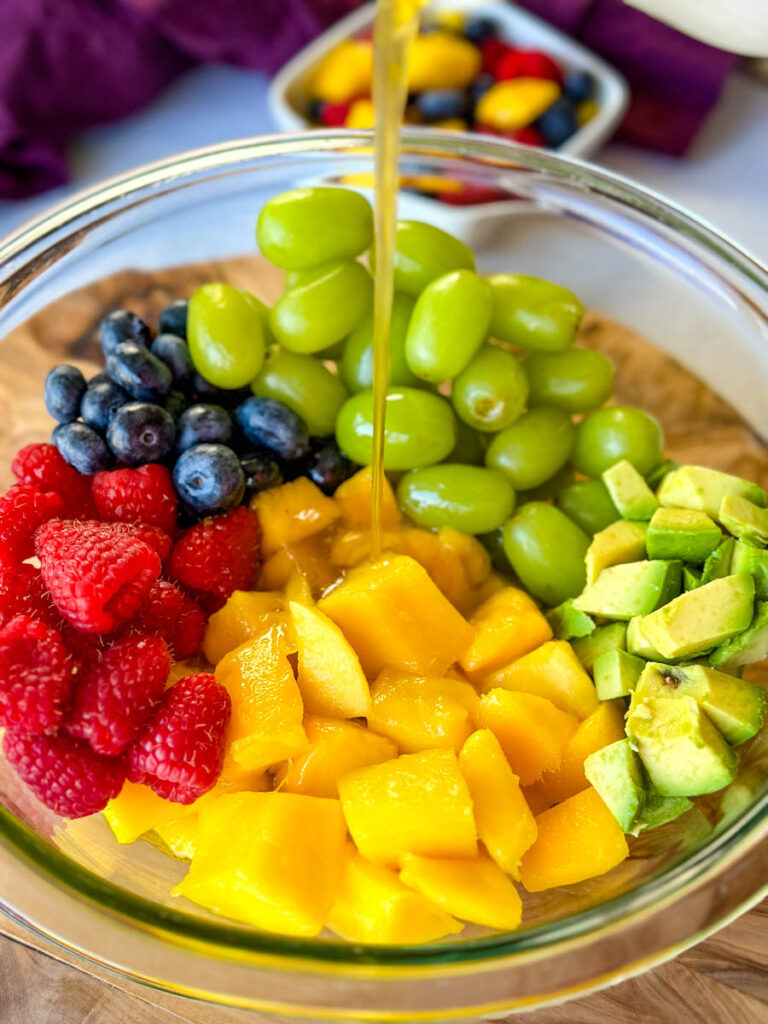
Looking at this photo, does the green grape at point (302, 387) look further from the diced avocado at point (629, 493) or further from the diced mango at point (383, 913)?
the diced mango at point (383, 913)

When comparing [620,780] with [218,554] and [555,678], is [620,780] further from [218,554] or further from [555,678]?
[218,554]

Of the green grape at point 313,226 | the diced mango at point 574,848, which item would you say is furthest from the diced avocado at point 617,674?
the green grape at point 313,226

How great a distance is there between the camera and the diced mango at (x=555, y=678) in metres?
0.93

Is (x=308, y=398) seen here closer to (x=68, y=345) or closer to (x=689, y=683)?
(x=68, y=345)

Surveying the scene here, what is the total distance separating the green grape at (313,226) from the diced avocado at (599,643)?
497 millimetres

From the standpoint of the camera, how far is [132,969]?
71 centimetres

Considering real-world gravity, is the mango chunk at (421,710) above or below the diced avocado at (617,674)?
below

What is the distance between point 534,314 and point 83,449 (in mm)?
510

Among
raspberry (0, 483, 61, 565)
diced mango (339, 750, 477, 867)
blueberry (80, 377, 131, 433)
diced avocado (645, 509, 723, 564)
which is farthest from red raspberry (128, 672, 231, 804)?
diced avocado (645, 509, 723, 564)

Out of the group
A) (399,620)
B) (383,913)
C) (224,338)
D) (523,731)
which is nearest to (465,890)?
(383,913)

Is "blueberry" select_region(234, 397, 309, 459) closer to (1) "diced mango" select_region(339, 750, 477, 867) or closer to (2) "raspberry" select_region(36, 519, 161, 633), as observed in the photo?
(2) "raspberry" select_region(36, 519, 161, 633)

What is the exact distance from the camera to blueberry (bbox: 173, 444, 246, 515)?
100 cm

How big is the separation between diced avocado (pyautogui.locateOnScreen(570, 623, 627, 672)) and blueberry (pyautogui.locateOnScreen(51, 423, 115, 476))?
0.53 meters

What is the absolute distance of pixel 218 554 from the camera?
989 millimetres
